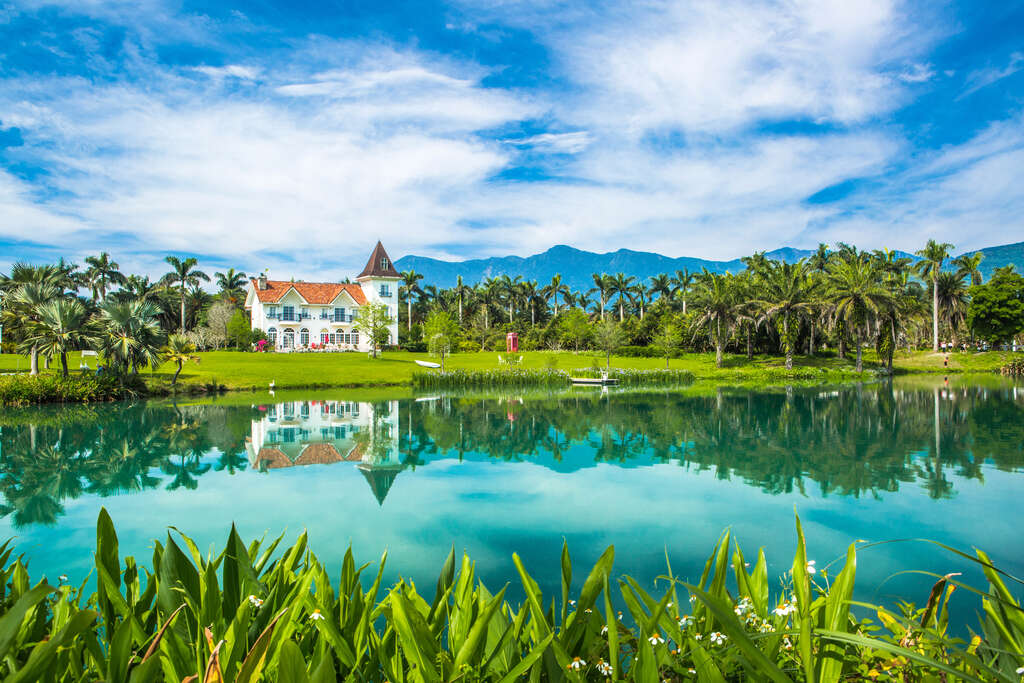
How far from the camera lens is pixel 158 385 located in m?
26.3

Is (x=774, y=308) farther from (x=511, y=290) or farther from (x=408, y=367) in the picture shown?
(x=511, y=290)

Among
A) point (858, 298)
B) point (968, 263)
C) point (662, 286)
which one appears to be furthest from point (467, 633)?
point (662, 286)

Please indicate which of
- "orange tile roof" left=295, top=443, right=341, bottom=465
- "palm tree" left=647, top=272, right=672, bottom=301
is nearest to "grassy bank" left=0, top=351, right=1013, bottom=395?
"orange tile roof" left=295, top=443, right=341, bottom=465

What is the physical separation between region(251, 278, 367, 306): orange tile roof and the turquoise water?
37.4 metres

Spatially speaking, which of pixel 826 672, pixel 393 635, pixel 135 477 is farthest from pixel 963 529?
pixel 135 477

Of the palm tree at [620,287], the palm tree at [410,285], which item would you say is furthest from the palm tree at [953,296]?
the palm tree at [410,285]

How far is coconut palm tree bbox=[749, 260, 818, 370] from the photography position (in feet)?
125

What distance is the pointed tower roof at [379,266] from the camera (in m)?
58.2

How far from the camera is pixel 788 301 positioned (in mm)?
38250

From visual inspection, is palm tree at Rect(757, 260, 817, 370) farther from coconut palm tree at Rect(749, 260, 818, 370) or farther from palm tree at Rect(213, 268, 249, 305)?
palm tree at Rect(213, 268, 249, 305)

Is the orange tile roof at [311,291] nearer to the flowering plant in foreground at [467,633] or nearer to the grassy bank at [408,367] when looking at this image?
the grassy bank at [408,367]

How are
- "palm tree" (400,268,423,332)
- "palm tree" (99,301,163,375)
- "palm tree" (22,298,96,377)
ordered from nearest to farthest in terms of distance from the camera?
"palm tree" (22,298,96,377) → "palm tree" (99,301,163,375) → "palm tree" (400,268,423,332)

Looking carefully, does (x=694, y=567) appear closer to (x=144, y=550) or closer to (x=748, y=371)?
(x=144, y=550)

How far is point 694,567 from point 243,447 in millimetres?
11118
